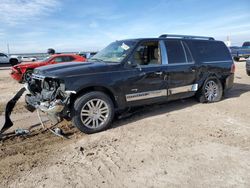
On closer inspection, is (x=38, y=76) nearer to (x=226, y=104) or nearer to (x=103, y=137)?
(x=103, y=137)

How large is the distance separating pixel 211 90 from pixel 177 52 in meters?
1.75

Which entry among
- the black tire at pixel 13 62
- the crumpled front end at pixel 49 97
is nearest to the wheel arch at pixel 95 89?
the crumpled front end at pixel 49 97

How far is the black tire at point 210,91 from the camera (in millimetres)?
7188

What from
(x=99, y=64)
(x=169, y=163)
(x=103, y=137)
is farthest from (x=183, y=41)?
(x=169, y=163)

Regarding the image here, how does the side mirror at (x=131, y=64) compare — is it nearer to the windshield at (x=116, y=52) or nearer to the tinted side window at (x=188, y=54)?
the windshield at (x=116, y=52)

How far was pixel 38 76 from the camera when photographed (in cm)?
517

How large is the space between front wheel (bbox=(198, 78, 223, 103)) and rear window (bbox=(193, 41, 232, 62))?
0.62 metres

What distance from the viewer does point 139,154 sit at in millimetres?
4055

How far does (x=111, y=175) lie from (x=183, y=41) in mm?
4409

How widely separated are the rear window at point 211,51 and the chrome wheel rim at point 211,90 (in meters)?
0.67

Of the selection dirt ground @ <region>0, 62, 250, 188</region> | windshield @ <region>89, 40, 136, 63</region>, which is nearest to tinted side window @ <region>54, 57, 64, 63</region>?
windshield @ <region>89, 40, 136, 63</region>

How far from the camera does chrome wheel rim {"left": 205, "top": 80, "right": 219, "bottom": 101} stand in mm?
7288

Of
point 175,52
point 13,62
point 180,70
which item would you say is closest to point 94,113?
point 180,70

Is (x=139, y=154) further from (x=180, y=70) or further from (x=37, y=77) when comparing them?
(x=180, y=70)
